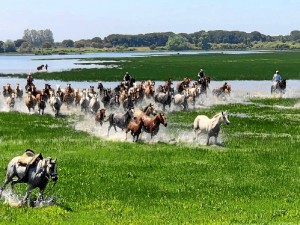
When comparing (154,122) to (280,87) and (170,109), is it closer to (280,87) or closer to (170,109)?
(170,109)

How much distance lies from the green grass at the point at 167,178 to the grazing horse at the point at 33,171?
0.72m

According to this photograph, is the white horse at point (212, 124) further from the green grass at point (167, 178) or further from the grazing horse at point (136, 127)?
the grazing horse at point (136, 127)

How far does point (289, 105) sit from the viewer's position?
4578 cm

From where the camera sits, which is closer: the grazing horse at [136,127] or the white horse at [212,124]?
the white horse at [212,124]

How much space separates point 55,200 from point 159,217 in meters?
3.80

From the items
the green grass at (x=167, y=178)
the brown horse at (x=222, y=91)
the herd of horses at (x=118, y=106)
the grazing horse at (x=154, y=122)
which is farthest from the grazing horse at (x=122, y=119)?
the brown horse at (x=222, y=91)

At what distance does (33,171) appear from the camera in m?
15.6

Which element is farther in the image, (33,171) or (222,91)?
(222,91)

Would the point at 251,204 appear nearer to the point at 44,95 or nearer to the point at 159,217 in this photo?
the point at 159,217

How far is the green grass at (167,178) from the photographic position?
1531 cm

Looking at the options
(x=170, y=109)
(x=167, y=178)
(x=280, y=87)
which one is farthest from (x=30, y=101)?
(x=280, y=87)

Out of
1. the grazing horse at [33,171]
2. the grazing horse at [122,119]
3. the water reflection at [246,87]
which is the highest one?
the grazing horse at [33,171]

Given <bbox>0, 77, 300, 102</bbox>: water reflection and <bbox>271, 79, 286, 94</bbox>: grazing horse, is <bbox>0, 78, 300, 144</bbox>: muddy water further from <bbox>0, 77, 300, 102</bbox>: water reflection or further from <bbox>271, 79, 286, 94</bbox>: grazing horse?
<bbox>271, 79, 286, 94</bbox>: grazing horse

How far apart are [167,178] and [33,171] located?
20.5ft
